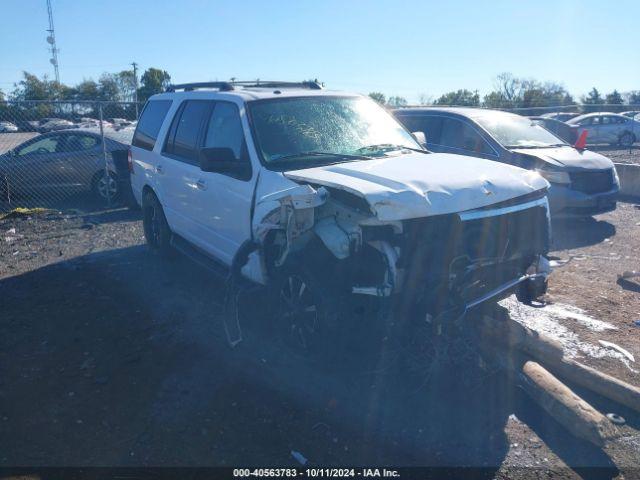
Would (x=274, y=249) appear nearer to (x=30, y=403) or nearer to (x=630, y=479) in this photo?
(x=30, y=403)

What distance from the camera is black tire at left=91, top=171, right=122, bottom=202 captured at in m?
11.7

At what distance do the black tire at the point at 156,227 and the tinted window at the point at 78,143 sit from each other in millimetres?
4860

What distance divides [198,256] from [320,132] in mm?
2104

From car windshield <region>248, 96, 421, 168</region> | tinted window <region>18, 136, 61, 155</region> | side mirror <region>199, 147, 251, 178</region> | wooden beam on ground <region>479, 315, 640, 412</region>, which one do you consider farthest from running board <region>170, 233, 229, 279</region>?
tinted window <region>18, 136, 61, 155</region>

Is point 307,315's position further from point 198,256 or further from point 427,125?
point 427,125

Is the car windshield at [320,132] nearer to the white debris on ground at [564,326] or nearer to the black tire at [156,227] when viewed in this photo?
the white debris on ground at [564,326]

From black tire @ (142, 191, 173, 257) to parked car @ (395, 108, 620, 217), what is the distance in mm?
4698

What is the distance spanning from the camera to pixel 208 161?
485 cm

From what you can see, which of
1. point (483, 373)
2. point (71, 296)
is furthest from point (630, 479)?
point (71, 296)

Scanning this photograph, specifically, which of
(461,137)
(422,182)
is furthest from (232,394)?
(461,137)

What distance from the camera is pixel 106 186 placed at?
11633 millimetres

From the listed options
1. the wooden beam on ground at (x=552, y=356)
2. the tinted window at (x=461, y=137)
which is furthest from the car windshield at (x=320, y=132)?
the tinted window at (x=461, y=137)

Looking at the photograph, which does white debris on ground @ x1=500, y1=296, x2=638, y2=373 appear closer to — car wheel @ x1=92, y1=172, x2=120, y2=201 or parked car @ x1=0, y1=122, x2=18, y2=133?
car wheel @ x1=92, y1=172, x2=120, y2=201

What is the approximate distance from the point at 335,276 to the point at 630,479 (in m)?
2.23
